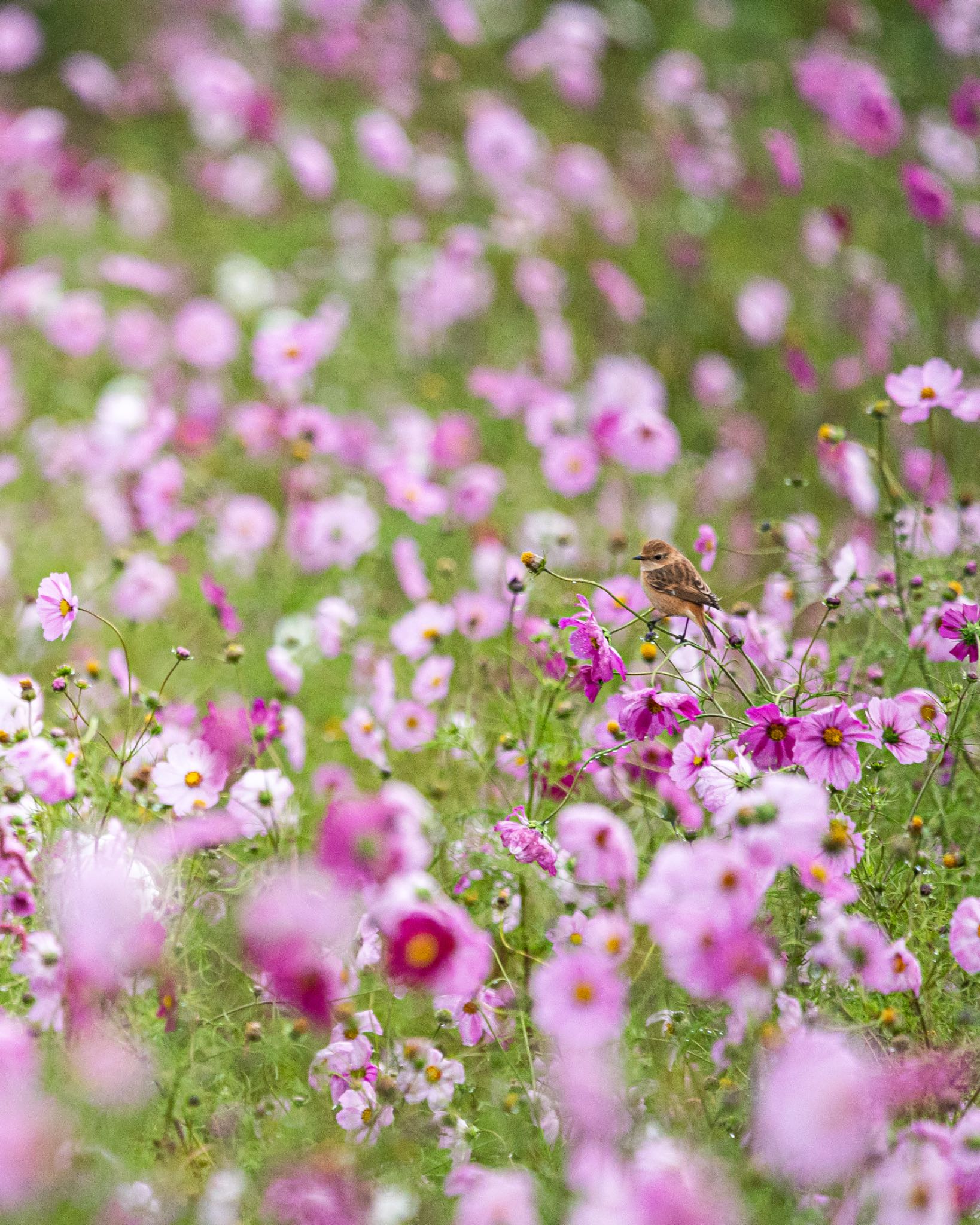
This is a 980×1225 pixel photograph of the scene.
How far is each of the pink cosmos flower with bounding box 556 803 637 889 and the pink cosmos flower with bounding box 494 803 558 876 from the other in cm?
5

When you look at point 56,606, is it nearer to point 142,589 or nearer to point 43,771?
point 43,771

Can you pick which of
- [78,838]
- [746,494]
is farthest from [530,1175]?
[746,494]

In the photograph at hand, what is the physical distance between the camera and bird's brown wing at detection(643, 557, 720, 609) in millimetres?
998

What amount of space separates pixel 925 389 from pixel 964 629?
341mm

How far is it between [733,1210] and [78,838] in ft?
2.12

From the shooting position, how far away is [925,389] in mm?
1219

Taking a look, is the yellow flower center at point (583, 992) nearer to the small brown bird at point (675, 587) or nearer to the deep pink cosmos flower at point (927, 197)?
the small brown bird at point (675, 587)

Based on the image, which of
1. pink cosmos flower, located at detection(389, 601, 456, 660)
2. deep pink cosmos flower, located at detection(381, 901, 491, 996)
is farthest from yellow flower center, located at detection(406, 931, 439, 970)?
pink cosmos flower, located at detection(389, 601, 456, 660)

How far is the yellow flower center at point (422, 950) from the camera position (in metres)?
0.82

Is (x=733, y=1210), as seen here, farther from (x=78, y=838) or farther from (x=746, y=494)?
(x=746, y=494)

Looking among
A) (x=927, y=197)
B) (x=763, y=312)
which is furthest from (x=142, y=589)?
(x=763, y=312)

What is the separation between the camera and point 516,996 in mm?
1032

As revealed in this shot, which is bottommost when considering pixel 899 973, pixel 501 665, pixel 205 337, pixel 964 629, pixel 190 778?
pixel 205 337

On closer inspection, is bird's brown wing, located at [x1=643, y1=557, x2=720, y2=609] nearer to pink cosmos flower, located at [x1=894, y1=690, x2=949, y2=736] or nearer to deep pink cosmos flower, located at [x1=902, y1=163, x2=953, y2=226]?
pink cosmos flower, located at [x1=894, y1=690, x2=949, y2=736]
